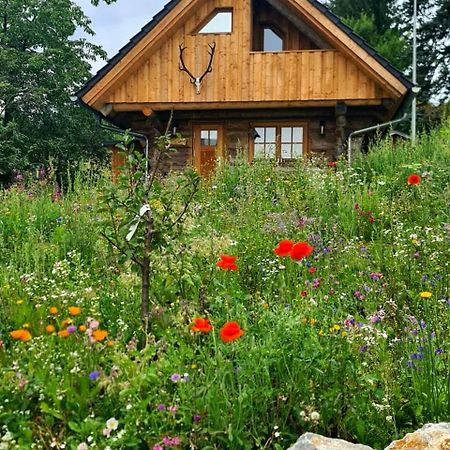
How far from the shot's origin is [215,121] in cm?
1323

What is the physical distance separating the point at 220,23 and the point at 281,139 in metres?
2.95

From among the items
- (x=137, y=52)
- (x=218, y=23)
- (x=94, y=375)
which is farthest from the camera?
(x=218, y=23)

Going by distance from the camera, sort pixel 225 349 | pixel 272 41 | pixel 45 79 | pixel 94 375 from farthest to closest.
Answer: pixel 45 79 < pixel 272 41 < pixel 225 349 < pixel 94 375

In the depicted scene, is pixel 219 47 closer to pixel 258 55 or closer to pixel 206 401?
pixel 258 55

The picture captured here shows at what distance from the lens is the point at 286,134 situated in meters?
13.0

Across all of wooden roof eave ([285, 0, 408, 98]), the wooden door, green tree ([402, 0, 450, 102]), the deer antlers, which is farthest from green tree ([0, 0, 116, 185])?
green tree ([402, 0, 450, 102])

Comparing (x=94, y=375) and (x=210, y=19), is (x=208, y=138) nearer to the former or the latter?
(x=210, y=19)

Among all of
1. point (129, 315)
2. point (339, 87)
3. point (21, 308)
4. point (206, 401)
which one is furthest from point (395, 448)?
point (339, 87)

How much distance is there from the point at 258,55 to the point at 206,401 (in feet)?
34.9

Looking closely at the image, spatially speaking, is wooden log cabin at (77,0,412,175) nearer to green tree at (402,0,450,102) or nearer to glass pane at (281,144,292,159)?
glass pane at (281,144,292,159)

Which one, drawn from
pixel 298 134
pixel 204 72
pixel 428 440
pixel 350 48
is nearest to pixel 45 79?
pixel 204 72

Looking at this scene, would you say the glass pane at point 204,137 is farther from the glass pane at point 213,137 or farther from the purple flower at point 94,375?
the purple flower at point 94,375

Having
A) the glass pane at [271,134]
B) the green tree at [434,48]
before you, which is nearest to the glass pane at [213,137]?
the glass pane at [271,134]

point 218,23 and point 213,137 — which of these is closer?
point 218,23
